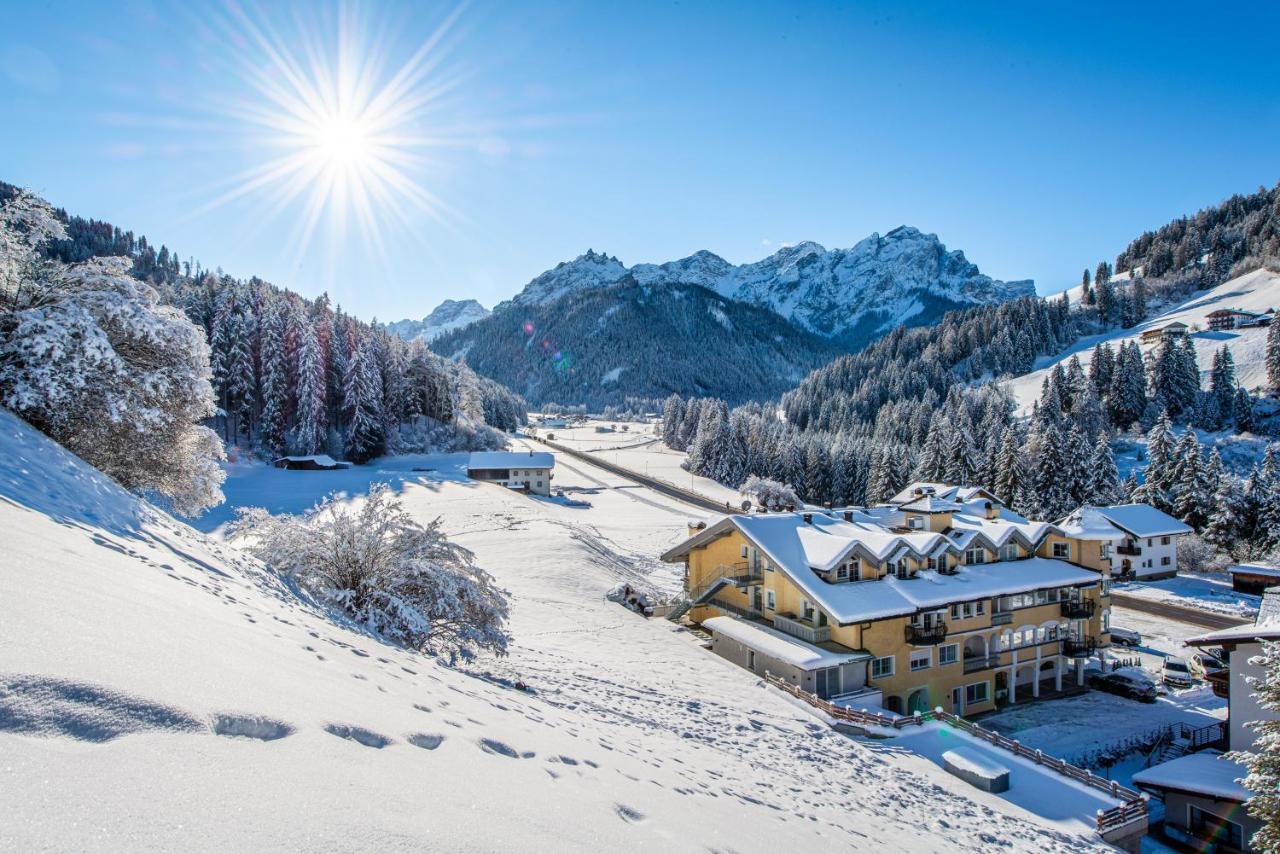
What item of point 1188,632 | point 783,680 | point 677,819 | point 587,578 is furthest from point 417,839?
point 1188,632

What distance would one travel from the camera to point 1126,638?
115 ft

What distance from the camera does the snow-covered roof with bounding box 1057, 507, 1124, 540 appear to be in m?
33.2

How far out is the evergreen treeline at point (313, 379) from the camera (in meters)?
67.8

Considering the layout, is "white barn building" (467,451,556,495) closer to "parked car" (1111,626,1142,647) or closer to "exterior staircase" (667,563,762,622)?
"exterior staircase" (667,563,762,622)

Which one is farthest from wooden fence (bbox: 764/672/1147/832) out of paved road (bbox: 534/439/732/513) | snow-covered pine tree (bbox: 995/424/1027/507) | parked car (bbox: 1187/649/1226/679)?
snow-covered pine tree (bbox: 995/424/1027/507)

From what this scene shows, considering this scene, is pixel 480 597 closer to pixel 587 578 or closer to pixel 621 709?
pixel 621 709

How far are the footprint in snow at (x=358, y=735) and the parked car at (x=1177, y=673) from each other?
37.4 m

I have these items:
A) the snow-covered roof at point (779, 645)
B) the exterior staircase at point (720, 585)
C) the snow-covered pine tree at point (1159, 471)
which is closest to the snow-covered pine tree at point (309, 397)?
the exterior staircase at point (720, 585)

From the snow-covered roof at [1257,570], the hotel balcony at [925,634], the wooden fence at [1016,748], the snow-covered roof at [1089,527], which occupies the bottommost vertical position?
the wooden fence at [1016,748]

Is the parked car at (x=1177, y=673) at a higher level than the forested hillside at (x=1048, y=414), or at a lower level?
lower

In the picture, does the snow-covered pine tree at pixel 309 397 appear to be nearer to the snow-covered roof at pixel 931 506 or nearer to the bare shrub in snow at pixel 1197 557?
the snow-covered roof at pixel 931 506

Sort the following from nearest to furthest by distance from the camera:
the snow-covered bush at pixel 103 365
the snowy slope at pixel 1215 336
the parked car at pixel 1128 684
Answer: the snow-covered bush at pixel 103 365
the parked car at pixel 1128 684
the snowy slope at pixel 1215 336

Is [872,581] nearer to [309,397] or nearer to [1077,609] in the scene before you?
[1077,609]

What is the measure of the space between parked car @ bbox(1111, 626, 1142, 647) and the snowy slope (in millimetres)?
75944
